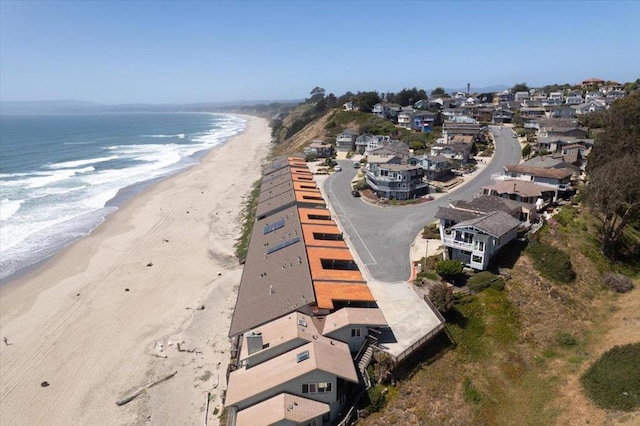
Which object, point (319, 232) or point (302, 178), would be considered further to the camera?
point (302, 178)

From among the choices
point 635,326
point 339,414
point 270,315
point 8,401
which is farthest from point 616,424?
point 8,401

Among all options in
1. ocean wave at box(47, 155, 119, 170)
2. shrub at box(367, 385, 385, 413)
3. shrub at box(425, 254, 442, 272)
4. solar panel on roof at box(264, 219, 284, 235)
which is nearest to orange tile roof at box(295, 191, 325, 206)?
solar panel on roof at box(264, 219, 284, 235)

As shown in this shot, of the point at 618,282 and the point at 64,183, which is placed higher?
the point at 618,282

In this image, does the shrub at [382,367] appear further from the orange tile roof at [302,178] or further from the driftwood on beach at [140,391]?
the orange tile roof at [302,178]

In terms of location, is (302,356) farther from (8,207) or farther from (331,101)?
(331,101)

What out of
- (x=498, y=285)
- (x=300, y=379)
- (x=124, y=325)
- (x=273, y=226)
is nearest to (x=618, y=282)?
(x=498, y=285)

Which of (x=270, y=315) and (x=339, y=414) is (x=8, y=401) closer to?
(x=270, y=315)

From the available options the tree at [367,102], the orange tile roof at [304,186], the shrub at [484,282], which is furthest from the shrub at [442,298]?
the tree at [367,102]
